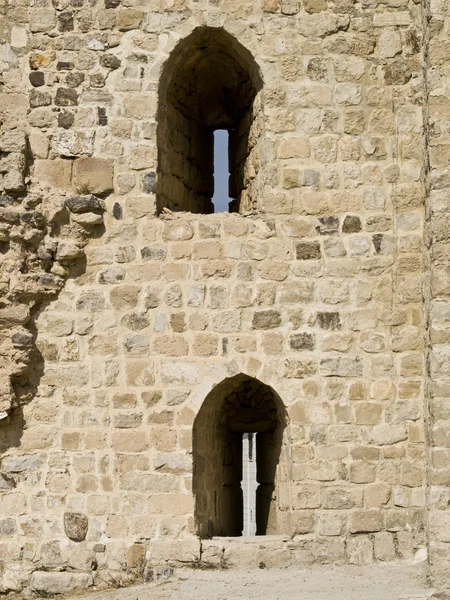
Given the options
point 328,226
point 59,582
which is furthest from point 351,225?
point 59,582

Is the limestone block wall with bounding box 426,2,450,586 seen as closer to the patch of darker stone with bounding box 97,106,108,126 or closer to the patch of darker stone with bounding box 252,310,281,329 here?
the patch of darker stone with bounding box 252,310,281,329

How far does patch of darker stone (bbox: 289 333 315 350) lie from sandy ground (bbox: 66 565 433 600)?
5.87 ft

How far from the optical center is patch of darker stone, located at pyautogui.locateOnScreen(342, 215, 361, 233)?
7.89 meters

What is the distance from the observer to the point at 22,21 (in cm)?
812

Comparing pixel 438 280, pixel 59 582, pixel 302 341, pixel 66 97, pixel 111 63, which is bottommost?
pixel 59 582

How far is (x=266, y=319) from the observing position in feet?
25.7

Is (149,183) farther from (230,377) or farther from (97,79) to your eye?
(230,377)

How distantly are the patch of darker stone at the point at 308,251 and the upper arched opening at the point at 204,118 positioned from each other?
774mm

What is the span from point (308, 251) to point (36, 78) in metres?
2.78

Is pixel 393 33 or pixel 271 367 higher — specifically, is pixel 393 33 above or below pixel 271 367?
above

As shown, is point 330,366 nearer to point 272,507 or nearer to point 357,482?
point 357,482

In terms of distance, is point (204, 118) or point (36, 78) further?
point (204, 118)

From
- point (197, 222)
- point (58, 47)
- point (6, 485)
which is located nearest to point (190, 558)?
point (6, 485)

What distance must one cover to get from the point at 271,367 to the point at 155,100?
248 cm
